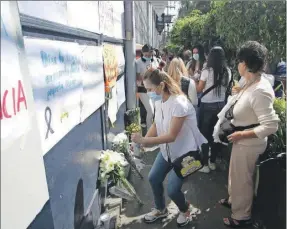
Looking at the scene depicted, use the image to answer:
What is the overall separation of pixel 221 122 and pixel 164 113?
62 cm

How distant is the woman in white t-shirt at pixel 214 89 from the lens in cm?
393

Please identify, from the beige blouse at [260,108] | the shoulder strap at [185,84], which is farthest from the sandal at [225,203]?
the shoulder strap at [185,84]

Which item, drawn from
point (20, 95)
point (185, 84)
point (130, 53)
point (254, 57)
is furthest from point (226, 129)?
point (130, 53)

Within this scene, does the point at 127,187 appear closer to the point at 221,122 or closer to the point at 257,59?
the point at 221,122

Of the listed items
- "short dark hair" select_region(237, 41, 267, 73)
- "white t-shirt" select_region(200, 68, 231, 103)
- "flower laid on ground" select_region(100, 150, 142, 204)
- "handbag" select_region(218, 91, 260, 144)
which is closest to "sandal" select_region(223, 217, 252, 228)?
"handbag" select_region(218, 91, 260, 144)

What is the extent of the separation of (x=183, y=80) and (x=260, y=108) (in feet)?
5.63

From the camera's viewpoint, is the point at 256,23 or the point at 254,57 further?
the point at 256,23

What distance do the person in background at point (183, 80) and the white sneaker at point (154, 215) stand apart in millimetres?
1661

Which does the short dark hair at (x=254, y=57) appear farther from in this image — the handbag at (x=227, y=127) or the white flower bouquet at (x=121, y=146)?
the white flower bouquet at (x=121, y=146)

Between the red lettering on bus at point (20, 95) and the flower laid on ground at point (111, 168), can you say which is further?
the flower laid on ground at point (111, 168)

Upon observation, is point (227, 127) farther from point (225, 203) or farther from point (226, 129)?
point (225, 203)

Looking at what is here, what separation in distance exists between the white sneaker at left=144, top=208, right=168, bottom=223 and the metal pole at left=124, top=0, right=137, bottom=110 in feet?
7.76

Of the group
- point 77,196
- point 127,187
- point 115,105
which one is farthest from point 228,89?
point 77,196

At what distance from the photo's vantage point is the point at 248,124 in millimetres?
2631
